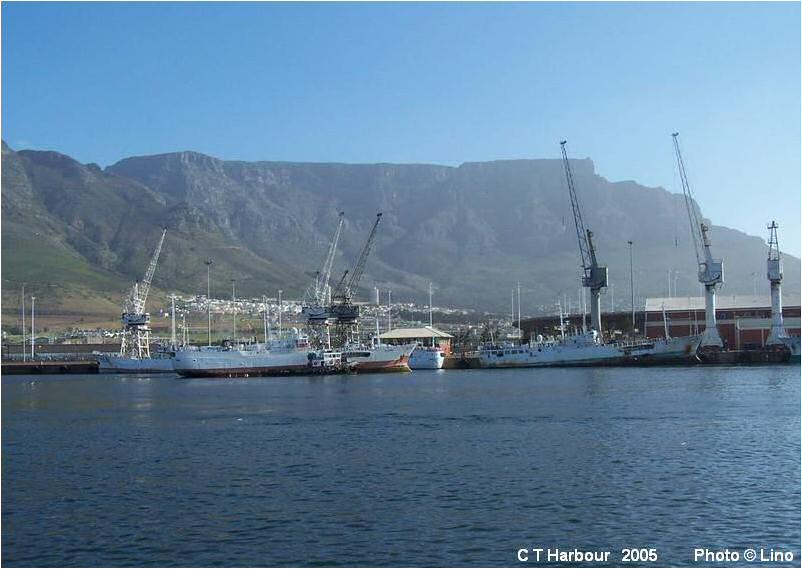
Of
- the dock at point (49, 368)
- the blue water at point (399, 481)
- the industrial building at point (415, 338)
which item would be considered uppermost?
the industrial building at point (415, 338)

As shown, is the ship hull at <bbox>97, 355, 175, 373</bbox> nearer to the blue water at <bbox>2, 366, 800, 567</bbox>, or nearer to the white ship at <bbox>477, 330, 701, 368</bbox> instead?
the white ship at <bbox>477, 330, 701, 368</bbox>

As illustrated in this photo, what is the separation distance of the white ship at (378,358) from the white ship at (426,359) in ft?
24.6

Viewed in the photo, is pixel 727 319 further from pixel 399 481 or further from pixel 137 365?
pixel 399 481

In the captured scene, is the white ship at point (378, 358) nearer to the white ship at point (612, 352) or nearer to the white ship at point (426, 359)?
the white ship at point (426, 359)

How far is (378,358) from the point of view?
124812 mm

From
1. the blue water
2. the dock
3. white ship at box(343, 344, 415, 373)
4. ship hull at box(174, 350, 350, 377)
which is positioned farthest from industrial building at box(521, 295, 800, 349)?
the blue water

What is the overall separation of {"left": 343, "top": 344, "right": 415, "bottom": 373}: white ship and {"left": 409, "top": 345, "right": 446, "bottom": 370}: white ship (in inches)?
296

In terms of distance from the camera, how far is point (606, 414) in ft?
187

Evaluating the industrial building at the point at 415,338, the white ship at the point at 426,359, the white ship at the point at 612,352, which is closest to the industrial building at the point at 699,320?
the white ship at the point at 612,352

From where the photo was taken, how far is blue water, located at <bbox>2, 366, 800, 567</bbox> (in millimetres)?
26641

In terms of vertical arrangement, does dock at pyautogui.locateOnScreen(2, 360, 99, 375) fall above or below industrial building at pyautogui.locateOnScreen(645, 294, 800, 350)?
below

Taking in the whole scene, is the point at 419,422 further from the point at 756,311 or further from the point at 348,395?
the point at 756,311

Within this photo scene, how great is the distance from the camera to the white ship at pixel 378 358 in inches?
4887

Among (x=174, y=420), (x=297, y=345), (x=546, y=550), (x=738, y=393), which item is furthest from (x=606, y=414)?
(x=297, y=345)
